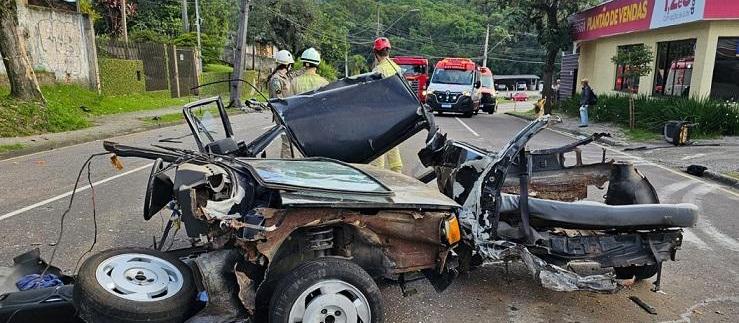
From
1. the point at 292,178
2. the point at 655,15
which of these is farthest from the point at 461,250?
the point at 655,15

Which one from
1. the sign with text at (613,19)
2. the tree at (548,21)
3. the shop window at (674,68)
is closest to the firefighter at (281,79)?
the shop window at (674,68)

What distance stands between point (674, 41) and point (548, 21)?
8.51 meters

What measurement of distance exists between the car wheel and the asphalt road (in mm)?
723

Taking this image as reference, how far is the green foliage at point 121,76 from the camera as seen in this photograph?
22.1 metres

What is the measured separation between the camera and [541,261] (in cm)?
367

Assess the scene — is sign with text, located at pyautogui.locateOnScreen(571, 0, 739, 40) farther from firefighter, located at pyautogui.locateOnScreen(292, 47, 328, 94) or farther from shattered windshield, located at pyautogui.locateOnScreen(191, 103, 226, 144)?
shattered windshield, located at pyautogui.locateOnScreen(191, 103, 226, 144)

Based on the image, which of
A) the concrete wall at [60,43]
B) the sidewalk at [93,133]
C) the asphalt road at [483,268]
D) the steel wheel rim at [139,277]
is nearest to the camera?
the steel wheel rim at [139,277]

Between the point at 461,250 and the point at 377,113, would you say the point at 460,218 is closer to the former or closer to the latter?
the point at 461,250

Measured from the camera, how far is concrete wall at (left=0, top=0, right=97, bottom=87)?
17.6 meters

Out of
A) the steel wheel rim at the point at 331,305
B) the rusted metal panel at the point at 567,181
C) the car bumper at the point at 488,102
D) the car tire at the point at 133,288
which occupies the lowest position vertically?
the car bumper at the point at 488,102

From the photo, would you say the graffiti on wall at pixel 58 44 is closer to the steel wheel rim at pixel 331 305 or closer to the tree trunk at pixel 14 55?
the tree trunk at pixel 14 55

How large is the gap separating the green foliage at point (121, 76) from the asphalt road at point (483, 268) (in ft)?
47.9

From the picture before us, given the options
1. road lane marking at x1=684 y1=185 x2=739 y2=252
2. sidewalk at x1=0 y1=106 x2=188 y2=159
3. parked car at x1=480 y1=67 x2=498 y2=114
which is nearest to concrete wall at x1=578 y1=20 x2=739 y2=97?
parked car at x1=480 y1=67 x2=498 y2=114

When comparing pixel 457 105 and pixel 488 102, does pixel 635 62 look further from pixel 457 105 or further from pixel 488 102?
pixel 488 102
